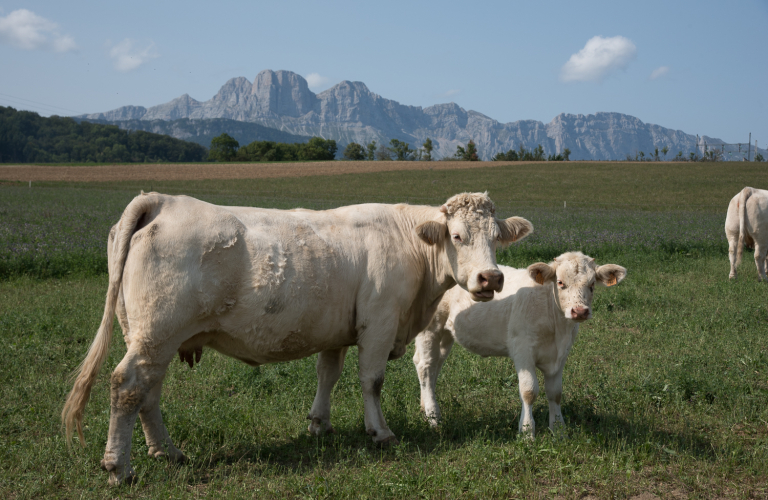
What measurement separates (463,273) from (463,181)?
60.0 metres

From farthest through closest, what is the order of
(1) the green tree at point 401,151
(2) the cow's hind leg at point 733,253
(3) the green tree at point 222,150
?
(1) the green tree at point 401,151, (3) the green tree at point 222,150, (2) the cow's hind leg at point 733,253

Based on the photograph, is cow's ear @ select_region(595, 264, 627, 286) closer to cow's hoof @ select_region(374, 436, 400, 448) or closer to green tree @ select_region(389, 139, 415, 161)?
cow's hoof @ select_region(374, 436, 400, 448)

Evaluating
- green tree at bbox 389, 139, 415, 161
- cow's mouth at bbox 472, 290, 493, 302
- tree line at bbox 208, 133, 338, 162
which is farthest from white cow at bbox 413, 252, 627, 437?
green tree at bbox 389, 139, 415, 161

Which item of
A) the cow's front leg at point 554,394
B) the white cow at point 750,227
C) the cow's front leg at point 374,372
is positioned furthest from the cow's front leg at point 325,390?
the white cow at point 750,227

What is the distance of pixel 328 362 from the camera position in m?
5.84

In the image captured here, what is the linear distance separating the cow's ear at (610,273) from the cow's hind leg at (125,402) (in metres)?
4.40

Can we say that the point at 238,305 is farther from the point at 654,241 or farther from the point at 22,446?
the point at 654,241

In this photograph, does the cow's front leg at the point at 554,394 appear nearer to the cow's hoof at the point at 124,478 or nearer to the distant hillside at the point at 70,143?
the cow's hoof at the point at 124,478

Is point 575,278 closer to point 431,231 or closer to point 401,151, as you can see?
point 431,231

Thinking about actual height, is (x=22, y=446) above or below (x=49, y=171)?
below

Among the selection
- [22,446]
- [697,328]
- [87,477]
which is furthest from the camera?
[697,328]

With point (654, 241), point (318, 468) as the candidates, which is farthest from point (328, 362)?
point (654, 241)

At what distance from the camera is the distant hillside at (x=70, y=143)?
121 metres

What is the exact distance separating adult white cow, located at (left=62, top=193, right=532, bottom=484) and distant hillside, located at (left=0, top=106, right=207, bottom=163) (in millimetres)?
135887
